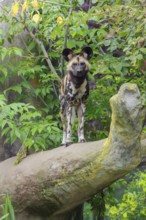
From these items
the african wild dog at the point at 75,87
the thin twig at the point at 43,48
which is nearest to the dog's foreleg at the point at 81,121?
the african wild dog at the point at 75,87

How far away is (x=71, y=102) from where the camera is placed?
5.84 metres

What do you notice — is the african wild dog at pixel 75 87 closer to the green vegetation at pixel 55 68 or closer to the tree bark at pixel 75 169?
the green vegetation at pixel 55 68

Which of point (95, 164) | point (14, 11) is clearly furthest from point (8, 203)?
point (14, 11)

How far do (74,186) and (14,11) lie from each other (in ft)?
6.46

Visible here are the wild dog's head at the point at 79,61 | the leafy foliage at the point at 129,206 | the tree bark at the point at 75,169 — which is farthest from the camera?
the leafy foliage at the point at 129,206

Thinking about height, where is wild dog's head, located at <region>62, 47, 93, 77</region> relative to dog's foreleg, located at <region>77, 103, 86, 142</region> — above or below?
above

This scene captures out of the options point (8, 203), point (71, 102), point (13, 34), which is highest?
point (13, 34)

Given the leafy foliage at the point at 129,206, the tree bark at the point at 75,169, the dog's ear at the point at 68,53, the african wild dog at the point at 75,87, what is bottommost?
the leafy foliage at the point at 129,206

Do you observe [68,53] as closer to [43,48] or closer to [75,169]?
[43,48]

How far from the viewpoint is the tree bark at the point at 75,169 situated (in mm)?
4320

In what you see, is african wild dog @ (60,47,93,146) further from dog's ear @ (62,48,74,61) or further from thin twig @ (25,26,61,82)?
thin twig @ (25,26,61,82)

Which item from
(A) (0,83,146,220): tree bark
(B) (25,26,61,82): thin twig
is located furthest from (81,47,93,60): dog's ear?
(A) (0,83,146,220): tree bark

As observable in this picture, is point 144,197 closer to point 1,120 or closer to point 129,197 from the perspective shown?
point 129,197

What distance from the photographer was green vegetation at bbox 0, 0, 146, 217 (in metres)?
5.50
